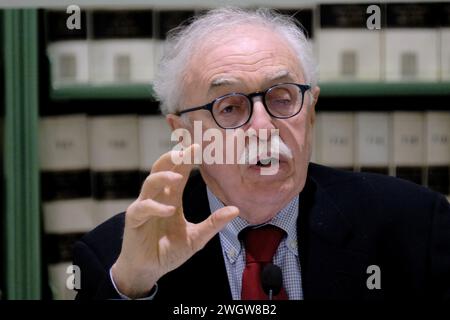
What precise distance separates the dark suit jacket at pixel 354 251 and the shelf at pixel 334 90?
0.25 m

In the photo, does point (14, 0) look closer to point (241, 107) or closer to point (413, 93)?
point (241, 107)

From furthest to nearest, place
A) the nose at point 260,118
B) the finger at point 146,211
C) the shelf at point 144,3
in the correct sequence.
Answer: the shelf at point 144,3 → the nose at point 260,118 → the finger at point 146,211

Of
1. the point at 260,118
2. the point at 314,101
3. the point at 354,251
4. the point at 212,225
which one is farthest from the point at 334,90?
the point at 212,225

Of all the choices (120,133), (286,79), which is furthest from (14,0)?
(286,79)

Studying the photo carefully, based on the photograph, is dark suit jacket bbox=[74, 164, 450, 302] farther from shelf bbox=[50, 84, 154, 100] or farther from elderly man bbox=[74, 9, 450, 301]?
shelf bbox=[50, 84, 154, 100]

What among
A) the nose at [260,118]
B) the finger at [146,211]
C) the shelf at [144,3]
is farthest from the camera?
the shelf at [144,3]

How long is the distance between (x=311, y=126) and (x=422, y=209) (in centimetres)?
32

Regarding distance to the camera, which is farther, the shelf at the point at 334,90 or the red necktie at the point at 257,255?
the shelf at the point at 334,90

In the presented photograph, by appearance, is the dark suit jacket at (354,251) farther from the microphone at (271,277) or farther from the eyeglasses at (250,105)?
the eyeglasses at (250,105)

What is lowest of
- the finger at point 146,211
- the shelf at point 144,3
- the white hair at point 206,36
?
the finger at point 146,211

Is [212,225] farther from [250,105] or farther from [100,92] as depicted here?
[100,92]

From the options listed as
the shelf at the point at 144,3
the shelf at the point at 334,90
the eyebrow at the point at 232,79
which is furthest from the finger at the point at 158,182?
the shelf at the point at 144,3

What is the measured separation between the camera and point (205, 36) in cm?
156

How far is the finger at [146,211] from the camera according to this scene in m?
1.36
